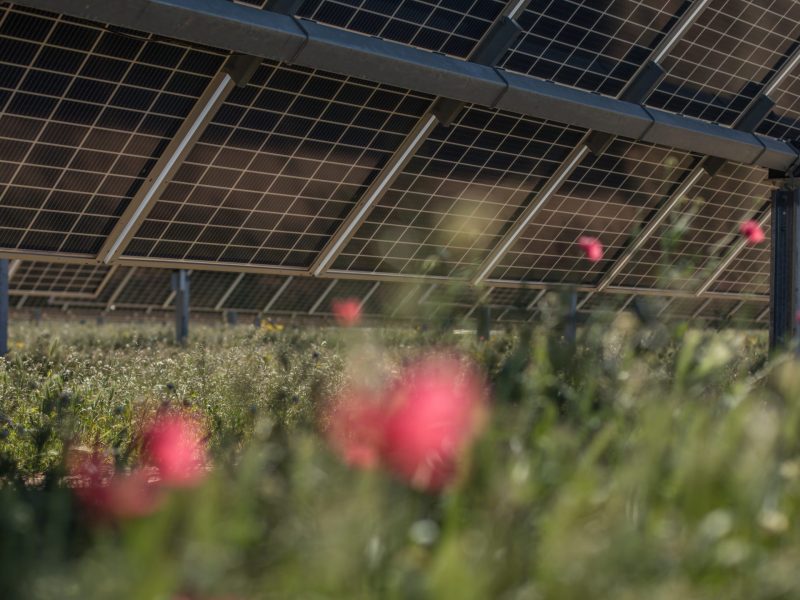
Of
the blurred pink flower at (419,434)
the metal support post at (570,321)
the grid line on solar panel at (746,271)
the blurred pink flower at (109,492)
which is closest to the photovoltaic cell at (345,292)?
the grid line on solar panel at (746,271)

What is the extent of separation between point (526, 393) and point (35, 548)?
2.13m

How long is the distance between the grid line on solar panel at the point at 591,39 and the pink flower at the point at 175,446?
7.01 metres

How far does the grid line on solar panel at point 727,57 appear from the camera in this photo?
15.7 metres

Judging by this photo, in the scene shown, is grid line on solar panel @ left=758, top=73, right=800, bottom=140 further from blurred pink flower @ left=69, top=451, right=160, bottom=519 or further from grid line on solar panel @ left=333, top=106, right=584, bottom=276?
blurred pink flower @ left=69, top=451, right=160, bottom=519

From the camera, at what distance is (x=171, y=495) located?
3.15 meters

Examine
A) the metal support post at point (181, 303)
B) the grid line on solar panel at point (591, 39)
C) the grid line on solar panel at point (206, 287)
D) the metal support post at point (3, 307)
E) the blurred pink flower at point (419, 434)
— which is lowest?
the grid line on solar panel at point (206, 287)

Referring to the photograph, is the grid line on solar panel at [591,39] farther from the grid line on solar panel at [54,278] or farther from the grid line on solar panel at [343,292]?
the grid line on solar panel at [54,278]

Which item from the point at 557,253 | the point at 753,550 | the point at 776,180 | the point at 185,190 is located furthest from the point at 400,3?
the point at 753,550

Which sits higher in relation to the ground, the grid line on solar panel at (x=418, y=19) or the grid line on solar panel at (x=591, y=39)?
the grid line on solar panel at (x=591, y=39)

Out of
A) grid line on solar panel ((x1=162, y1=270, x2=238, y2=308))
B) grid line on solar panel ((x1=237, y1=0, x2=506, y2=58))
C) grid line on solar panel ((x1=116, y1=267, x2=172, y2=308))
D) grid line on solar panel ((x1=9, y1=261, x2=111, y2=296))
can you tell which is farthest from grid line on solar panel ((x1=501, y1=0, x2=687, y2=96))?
grid line on solar panel ((x1=116, y1=267, x2=172, y2=308))

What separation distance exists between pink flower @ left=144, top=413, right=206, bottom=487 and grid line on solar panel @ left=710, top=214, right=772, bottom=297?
1512 centimetres

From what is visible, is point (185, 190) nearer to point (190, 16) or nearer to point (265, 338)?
point (190, 16)

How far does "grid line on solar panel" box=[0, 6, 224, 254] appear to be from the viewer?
1123 cm

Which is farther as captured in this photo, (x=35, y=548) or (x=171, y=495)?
(x=35, y=548)
